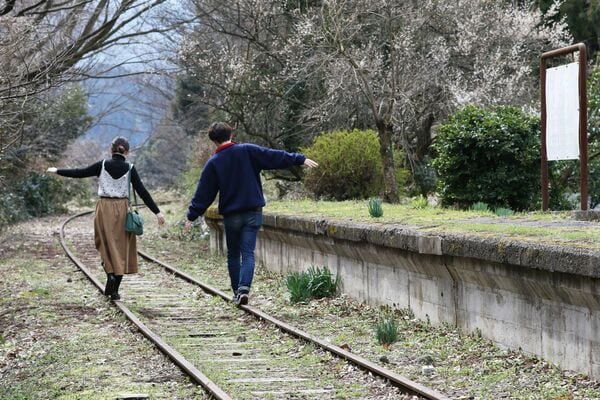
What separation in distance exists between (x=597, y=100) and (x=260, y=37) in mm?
10027

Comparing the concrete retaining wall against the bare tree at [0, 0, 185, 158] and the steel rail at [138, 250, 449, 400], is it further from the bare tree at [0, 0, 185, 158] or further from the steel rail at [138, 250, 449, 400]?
the bare tree at [0, 0, 185, 158]

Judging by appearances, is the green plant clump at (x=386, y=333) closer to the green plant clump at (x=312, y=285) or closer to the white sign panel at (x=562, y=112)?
the green plant clump at (x=312, y=285)

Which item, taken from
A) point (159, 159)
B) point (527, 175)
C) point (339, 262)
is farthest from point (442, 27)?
point (159, 159)

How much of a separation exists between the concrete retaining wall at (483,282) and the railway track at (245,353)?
123cm

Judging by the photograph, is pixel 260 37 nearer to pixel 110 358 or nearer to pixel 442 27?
pixel 442 27

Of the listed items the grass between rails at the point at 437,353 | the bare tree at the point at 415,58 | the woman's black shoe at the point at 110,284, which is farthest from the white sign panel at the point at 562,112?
the bare tree at the point at 415,58

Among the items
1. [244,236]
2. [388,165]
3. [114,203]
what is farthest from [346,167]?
[244,236]

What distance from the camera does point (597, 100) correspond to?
20.5 metres

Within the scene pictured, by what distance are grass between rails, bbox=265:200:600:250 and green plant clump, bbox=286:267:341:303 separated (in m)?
0.80

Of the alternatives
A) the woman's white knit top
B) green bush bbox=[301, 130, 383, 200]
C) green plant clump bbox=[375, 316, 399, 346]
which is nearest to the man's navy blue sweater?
the woman's white knit top

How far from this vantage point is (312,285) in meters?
13.0

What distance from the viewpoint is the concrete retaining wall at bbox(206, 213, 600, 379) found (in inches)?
293

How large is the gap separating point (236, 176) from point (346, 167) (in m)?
8.15

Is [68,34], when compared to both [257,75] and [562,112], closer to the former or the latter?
[257,75]
